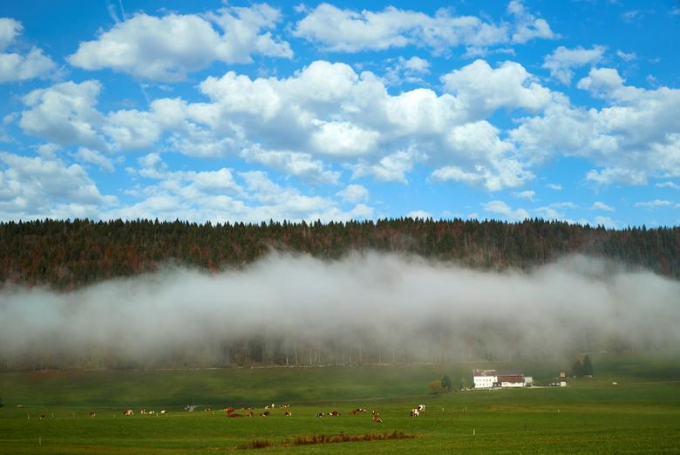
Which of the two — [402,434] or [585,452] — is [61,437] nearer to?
[402,434]

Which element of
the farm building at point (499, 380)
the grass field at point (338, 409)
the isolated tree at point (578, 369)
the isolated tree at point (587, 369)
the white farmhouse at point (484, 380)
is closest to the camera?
the grass field at point (338, 409)

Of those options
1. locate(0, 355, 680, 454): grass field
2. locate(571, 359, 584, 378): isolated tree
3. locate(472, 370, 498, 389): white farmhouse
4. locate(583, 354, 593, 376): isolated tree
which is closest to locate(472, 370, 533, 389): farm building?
locate(472, 370, 498, 389): white farmhouse

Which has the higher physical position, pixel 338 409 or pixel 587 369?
pixel 587 369

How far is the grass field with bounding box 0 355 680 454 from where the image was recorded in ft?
201

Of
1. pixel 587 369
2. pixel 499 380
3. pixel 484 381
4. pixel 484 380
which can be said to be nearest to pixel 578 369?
pixel 587 369

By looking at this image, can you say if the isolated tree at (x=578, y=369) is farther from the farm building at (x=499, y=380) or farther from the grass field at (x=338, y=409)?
the farm building at (x=499, y=380)

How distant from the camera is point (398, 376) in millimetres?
188375

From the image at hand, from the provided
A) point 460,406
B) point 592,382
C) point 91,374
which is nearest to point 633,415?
point 460,406

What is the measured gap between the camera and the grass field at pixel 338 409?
Answer: 2413 inches

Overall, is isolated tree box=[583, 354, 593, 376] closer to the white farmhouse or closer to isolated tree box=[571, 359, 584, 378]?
isolated tree box=[571, 359, 584, 378]

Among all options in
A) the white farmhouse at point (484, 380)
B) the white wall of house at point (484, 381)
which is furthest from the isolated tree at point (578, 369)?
the white wall of house at point (484, 381)

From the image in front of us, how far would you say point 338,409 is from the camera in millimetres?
121562

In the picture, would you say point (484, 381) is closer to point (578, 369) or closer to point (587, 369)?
point (578, 369)

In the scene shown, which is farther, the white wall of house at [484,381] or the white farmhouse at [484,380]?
the white wall of house at [484,381]
